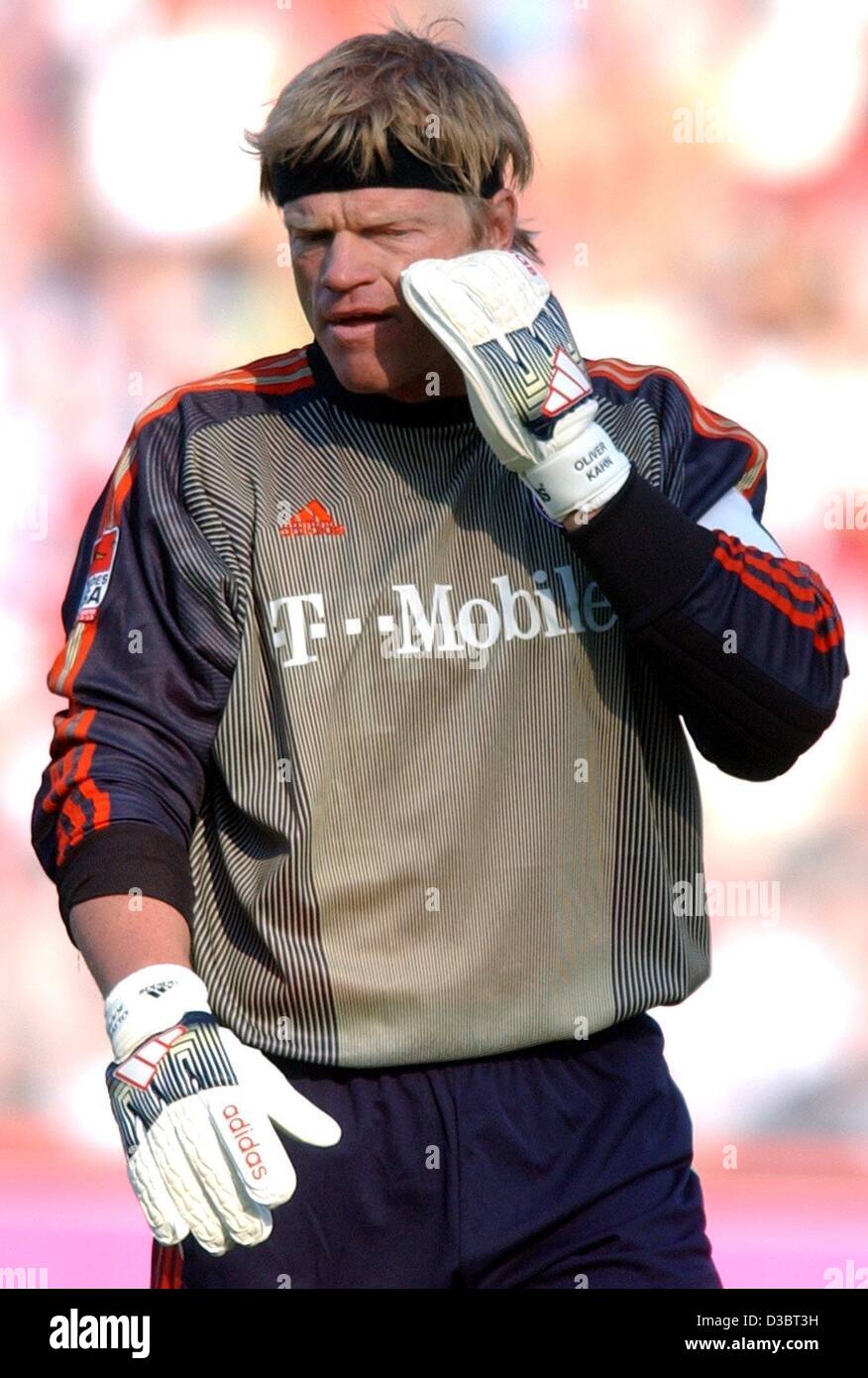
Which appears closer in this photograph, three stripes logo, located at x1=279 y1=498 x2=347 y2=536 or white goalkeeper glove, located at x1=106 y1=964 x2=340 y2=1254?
white goalkeeper glove, located at x1=106 y1=964 x2=340 y2=1254

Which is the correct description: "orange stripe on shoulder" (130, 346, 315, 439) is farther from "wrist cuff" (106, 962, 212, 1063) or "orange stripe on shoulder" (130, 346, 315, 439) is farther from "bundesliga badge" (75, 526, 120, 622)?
"wrist cuff" (106, 962, 212, 1063)

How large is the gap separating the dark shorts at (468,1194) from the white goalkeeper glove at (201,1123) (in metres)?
0.13

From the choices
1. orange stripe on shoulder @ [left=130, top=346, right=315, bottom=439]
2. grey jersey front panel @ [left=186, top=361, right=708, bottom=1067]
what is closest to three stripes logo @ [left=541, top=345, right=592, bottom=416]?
grey jersey front panel @ [left=186, top=361, right=708, bottom=1067]

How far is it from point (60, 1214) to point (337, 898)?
1801 millimetres

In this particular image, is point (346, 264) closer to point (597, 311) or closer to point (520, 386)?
point (520, 386)

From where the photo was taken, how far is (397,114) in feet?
5.39

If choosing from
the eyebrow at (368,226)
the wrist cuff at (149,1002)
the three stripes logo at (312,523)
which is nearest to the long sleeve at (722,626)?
the three stripes logo at (312,523)

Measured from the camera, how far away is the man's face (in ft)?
5.27

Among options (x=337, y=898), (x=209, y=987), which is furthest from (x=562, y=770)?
(x=209, y=987)

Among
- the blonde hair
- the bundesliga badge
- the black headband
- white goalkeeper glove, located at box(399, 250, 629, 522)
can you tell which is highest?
the blonde hair

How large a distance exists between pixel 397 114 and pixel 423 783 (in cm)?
56

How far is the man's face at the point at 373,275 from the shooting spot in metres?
1.61

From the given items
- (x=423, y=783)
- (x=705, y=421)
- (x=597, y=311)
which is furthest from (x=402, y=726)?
(x=597, y=311)

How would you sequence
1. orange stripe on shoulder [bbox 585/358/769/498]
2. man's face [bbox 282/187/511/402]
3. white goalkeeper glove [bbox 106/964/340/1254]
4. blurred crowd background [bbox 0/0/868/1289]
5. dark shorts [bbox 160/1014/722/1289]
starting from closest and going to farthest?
white goalkeeper glove [bbox 106/964/340/1254] < dark shorts [bbox 160/1014/722/1289] < man's face [bbox 282/187/511/402] < orange stripe on shoulder [bbox 585/358/769/498] < blurred crowd background [bbox 0/0/868/1289]
